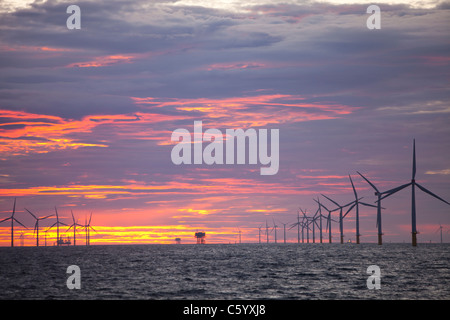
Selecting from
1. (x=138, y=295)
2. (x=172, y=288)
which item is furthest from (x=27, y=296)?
(x=172, y=288)

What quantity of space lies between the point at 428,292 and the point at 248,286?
980 inches

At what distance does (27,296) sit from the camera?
247 feet

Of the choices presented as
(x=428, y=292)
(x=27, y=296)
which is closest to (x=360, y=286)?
(x=428, y=292)
